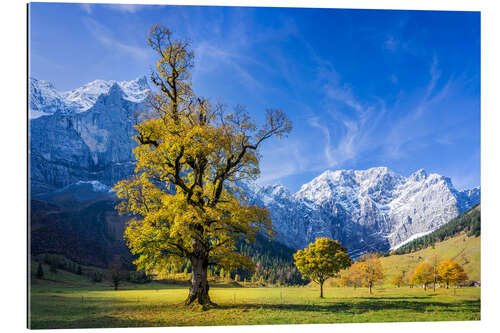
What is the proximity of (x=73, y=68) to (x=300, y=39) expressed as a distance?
7.54 meters

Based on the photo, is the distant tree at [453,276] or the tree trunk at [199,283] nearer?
the tree trunk at [199,283]

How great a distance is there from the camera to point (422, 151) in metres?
14.2

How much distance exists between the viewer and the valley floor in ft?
29.9

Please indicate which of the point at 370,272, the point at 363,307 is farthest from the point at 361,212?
the point at 363,307

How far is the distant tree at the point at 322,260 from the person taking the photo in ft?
48.1

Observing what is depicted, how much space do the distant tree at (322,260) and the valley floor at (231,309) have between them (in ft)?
6.79

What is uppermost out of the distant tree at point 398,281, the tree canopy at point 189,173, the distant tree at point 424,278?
the tree canopy at point 189,173

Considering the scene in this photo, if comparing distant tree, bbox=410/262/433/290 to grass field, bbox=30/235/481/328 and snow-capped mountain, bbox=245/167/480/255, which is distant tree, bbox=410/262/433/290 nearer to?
grass field, bbox=30/235/481/328

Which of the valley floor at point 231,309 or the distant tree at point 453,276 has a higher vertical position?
the distant tree at point 453,276

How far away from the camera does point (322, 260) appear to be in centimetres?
1473

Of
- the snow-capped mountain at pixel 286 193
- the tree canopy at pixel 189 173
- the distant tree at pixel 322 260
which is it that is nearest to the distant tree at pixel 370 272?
the distant tree at pixel 322 260

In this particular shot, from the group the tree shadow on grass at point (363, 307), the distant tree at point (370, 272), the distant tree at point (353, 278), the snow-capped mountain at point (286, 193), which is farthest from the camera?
the snow-capped mountain at point (286, 193)

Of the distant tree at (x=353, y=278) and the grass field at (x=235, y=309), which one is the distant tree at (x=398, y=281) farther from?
the grass field at (x=235, y=309)
